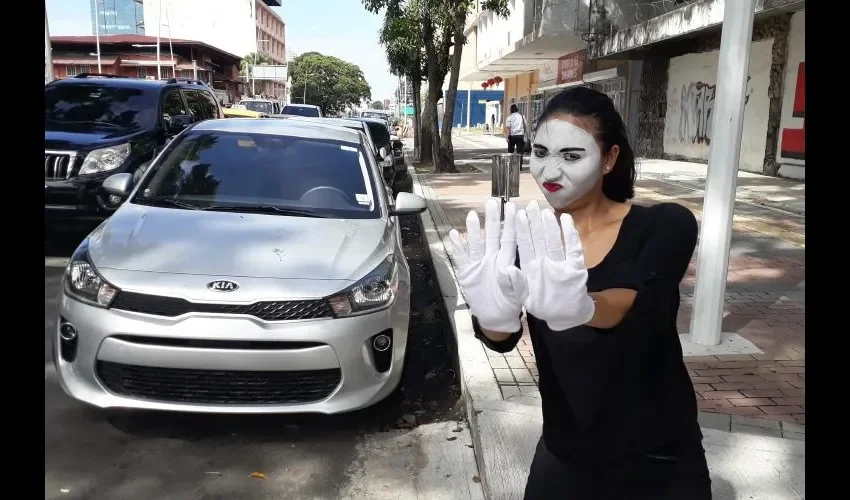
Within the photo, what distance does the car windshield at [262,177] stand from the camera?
14.8 ft

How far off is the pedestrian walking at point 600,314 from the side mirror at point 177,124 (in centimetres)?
784

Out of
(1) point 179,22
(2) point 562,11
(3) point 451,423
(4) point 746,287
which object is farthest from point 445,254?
(1) point 179,22

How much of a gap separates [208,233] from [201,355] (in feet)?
2.87

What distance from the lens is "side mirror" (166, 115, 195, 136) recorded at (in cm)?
873

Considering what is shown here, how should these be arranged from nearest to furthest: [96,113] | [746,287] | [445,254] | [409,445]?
[409,445], [746,287], [445,254], [96,113]

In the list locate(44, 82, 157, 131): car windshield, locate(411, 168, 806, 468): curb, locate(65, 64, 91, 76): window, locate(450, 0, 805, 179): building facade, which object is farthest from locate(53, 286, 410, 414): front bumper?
locate(65, 64, 91, 76): window

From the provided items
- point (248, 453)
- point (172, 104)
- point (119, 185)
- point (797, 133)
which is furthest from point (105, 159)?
point (797, 133)

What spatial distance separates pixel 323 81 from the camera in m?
107

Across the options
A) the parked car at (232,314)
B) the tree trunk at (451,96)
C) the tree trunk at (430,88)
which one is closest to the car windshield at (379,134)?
the tree trunk at (451,96)

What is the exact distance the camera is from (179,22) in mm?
86125

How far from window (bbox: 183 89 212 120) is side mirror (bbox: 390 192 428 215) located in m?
6.09
